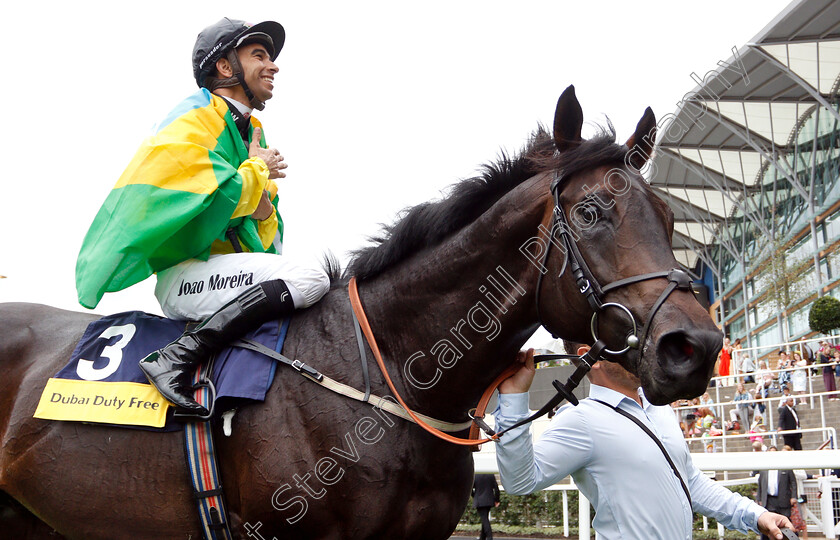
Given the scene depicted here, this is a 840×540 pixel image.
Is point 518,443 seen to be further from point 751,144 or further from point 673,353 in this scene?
point 751,144

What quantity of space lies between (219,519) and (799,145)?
116 ft

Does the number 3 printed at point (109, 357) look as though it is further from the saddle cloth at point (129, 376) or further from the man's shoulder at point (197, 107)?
the man's shoulder at point (197, 107)

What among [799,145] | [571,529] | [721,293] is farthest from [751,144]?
[571,529]

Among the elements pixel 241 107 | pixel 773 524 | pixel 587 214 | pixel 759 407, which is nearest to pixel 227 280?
→ pixel 241 107

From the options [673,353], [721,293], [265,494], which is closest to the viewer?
[673,353]

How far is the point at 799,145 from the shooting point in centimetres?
3209

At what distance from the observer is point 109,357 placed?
252cm

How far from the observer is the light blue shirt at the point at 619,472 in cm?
263

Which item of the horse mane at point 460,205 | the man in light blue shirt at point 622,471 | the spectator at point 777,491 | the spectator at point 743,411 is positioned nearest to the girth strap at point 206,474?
the horse mane at point 460,205

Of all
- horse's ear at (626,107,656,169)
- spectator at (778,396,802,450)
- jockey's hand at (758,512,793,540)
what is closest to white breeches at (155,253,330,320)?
horse's ear at (626,107,656,169)

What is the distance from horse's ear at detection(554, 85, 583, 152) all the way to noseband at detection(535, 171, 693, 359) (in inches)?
5.2

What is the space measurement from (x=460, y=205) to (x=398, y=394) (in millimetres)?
673

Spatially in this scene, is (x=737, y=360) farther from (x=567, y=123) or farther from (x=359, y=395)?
(x=359, y=395)

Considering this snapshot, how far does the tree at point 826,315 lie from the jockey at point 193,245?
23076 millimetres
